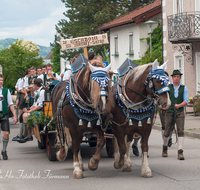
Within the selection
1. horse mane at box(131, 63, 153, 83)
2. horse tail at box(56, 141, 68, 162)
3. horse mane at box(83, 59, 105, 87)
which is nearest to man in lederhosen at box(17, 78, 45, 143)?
horse tail at box(56, 141, 68, 162)

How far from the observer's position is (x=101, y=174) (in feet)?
22.8

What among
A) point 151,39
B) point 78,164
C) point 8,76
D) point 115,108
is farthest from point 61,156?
point 8,76

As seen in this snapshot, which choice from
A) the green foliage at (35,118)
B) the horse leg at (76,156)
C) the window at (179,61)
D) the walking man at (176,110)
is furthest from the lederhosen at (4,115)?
the window at (179,61)

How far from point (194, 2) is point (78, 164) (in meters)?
15.1

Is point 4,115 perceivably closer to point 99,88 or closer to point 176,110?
point 99,88

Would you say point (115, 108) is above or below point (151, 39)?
below

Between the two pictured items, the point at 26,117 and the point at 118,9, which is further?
the point at 118,9

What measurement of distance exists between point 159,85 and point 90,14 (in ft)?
123

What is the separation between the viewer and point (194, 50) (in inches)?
781

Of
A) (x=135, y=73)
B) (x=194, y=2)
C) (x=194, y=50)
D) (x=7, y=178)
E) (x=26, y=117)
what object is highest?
(x=194, y=2)

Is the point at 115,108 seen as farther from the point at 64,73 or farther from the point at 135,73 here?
the point at 64,73

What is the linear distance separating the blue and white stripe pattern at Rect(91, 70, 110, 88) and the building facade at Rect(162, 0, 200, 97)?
13.7 meters

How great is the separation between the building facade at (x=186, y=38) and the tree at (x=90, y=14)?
58.2 feet

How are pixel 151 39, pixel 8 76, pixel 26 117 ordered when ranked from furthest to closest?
pixel 8 76 < pixel 151 39 < pixel 26 117
